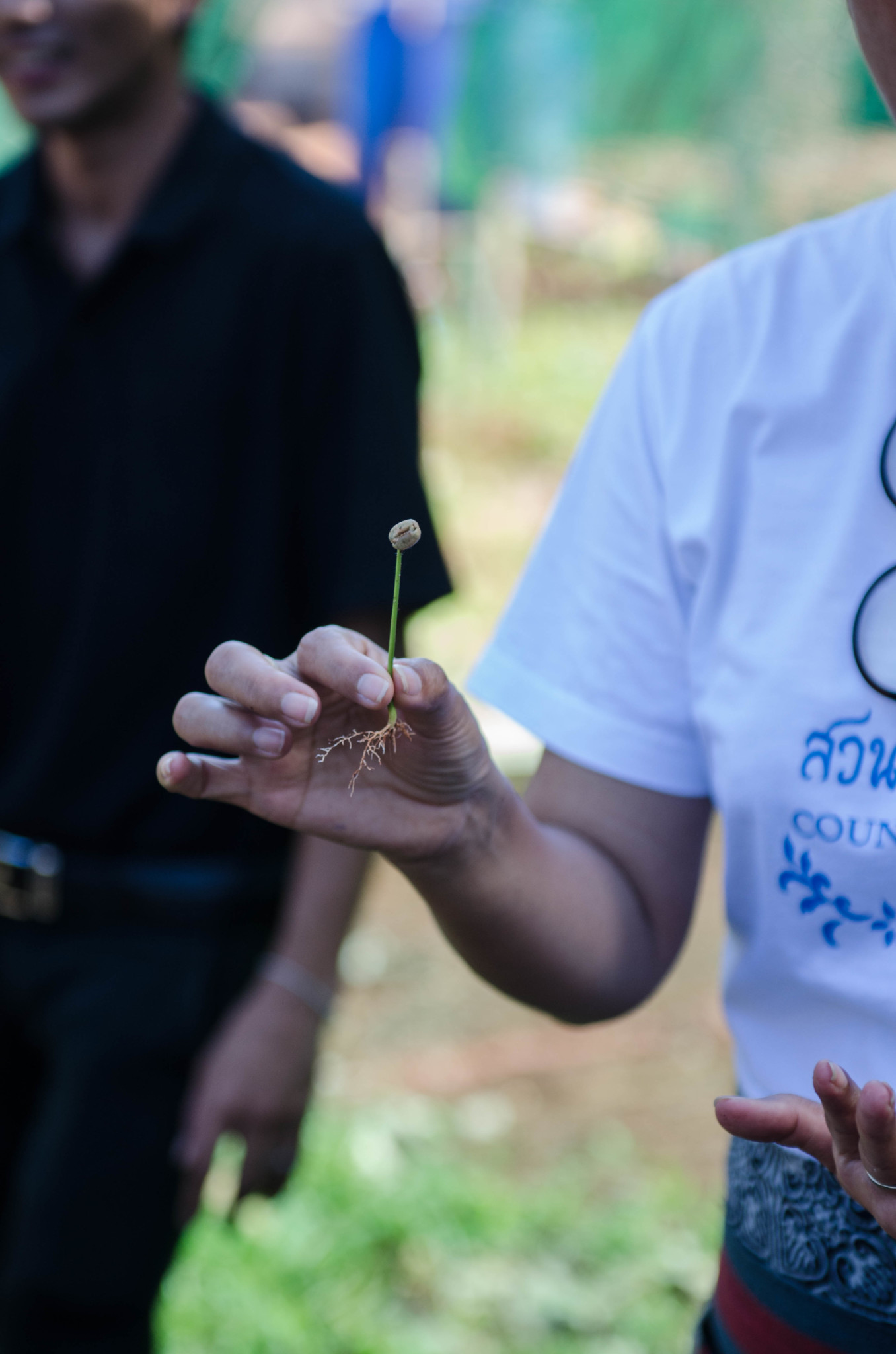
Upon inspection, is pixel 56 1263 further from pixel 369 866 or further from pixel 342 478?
pixel 342 478

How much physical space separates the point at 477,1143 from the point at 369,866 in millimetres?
1317

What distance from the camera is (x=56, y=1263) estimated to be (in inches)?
71.2

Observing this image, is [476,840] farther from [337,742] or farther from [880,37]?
[880,37]

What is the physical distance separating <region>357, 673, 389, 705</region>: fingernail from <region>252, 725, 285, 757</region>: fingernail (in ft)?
0.32

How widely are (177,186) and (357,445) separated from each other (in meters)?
0.45

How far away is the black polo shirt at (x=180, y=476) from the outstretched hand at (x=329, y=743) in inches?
30.5

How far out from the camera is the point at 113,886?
186 cm

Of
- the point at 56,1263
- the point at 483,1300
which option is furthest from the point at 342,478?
the point at 483,1300

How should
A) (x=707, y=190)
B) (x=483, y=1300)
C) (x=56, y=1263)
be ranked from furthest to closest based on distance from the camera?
(x=707, y=190)
(x=483, y=1300)
(x=56, y=1263)

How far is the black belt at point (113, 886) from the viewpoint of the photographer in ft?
6.10

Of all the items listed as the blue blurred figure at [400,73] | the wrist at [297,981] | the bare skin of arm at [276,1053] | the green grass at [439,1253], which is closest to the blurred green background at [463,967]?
the green grass at [439,1253]

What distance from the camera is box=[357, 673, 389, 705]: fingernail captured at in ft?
2.92

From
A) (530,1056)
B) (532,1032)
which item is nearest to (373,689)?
(530,1056)

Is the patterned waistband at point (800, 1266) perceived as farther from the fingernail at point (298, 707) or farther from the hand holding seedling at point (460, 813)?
the fingernail at point (298, 707)
